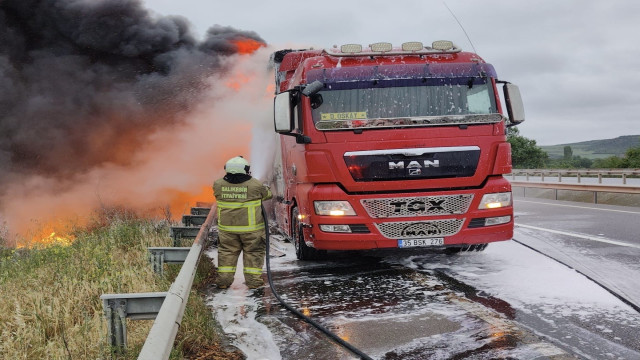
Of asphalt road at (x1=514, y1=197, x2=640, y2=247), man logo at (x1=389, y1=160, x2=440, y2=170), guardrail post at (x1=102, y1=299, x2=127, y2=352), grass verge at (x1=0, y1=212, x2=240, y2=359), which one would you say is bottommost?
asphalt road at (x1=514, y1=197, x2=640, y2=247)

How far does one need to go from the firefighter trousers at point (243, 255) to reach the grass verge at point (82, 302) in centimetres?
45

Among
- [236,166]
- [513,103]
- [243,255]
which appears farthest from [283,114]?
[513,103]

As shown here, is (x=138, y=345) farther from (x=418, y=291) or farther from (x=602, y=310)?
(x=602, y=310)

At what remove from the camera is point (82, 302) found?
551cm

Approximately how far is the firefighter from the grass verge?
59 centimetres

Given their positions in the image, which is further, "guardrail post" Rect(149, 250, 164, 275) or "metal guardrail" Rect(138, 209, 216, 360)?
"guardrail post" Rect(149, 250, 164, 275)

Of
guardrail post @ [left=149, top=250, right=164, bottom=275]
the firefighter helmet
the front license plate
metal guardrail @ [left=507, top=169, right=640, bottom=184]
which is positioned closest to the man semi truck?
the front license plate

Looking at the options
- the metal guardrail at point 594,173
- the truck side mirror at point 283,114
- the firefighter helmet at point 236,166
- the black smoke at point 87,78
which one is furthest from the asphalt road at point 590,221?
the black smoke at point 87,78

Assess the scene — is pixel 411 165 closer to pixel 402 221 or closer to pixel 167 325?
pixel 402 221

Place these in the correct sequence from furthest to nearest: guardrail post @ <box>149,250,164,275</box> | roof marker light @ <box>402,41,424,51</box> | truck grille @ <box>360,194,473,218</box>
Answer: roof marker light @ <box>402,41,424,51</box>
truck grille @ <box>360,194,473,218</box>
guardrail post @ <box>149,250,164,275</box>

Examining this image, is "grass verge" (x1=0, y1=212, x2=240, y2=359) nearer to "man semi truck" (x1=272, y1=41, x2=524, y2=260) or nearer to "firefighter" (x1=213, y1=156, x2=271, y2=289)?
"firefighter" (x1=213, y1=156, x2=271, y2=289)

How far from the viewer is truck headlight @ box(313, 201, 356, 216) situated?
259 inches

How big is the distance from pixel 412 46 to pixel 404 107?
1.08m

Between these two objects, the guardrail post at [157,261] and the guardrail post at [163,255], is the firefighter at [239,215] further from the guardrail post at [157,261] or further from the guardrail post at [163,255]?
the guardrail post at [157,261]
